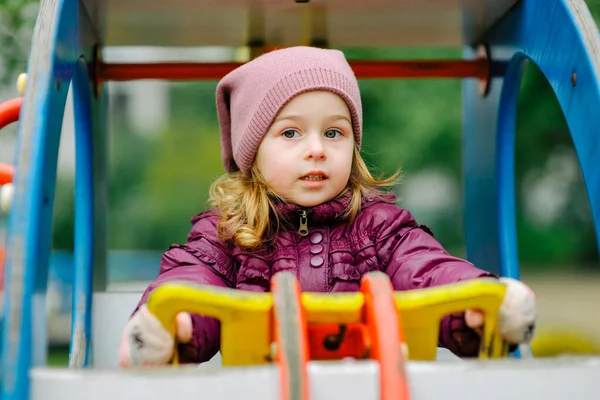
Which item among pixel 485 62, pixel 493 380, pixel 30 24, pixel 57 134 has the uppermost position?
pixel 30 24

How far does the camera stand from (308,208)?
46.3 inches

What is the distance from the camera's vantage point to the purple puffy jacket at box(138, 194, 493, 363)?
1.09m

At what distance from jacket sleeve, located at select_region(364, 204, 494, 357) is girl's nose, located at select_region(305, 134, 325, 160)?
0.50ft

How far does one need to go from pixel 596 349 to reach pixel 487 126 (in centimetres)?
315

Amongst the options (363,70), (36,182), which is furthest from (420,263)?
(363,70)

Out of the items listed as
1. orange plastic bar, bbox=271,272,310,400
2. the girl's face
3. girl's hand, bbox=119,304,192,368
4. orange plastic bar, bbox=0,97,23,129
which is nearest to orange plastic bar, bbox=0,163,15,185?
orange plastic bar, bbox=0,97,23,129

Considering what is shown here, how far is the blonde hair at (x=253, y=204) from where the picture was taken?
1.16 m

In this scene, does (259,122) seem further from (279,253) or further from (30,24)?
(30,24)

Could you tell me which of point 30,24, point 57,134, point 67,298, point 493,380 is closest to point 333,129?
point 57,134

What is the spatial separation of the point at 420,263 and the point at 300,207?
0.22 metres

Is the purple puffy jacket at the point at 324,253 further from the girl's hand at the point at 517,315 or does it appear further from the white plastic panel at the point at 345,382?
the white plastic panel at the point at 345,382

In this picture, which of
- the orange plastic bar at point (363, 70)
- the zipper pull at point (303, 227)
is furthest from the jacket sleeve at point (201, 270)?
the orange plastic bar at point (363, 70)

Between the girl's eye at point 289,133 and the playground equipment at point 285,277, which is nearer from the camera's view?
the playground equipment at point 285,277

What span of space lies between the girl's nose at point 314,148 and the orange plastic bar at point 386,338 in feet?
1.24
